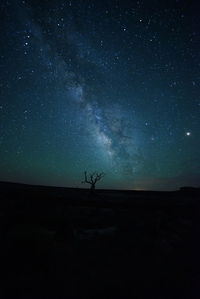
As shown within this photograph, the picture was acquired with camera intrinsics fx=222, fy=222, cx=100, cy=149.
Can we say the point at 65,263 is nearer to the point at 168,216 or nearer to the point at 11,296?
the point at 11,296

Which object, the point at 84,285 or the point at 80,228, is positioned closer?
the point at 84,285

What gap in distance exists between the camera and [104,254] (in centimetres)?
988

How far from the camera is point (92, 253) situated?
9.92 meters

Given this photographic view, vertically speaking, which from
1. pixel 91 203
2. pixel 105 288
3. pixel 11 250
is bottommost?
pixel 105 288

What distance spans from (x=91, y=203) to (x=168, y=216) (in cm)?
596

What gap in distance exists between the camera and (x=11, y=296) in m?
6.15

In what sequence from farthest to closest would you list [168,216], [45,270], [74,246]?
1. [168,216]
2. [74,246]
3. [45,270]

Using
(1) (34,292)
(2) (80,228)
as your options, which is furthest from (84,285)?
(2) (80,228)

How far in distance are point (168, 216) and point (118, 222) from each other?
168 inches

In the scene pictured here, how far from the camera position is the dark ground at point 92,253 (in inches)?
270

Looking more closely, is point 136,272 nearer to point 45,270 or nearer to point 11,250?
point 45,270

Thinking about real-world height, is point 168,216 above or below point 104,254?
above

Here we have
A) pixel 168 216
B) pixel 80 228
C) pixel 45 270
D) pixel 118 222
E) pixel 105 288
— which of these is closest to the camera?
pixel 105 288

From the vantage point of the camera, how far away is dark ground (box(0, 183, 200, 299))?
6.85 m
